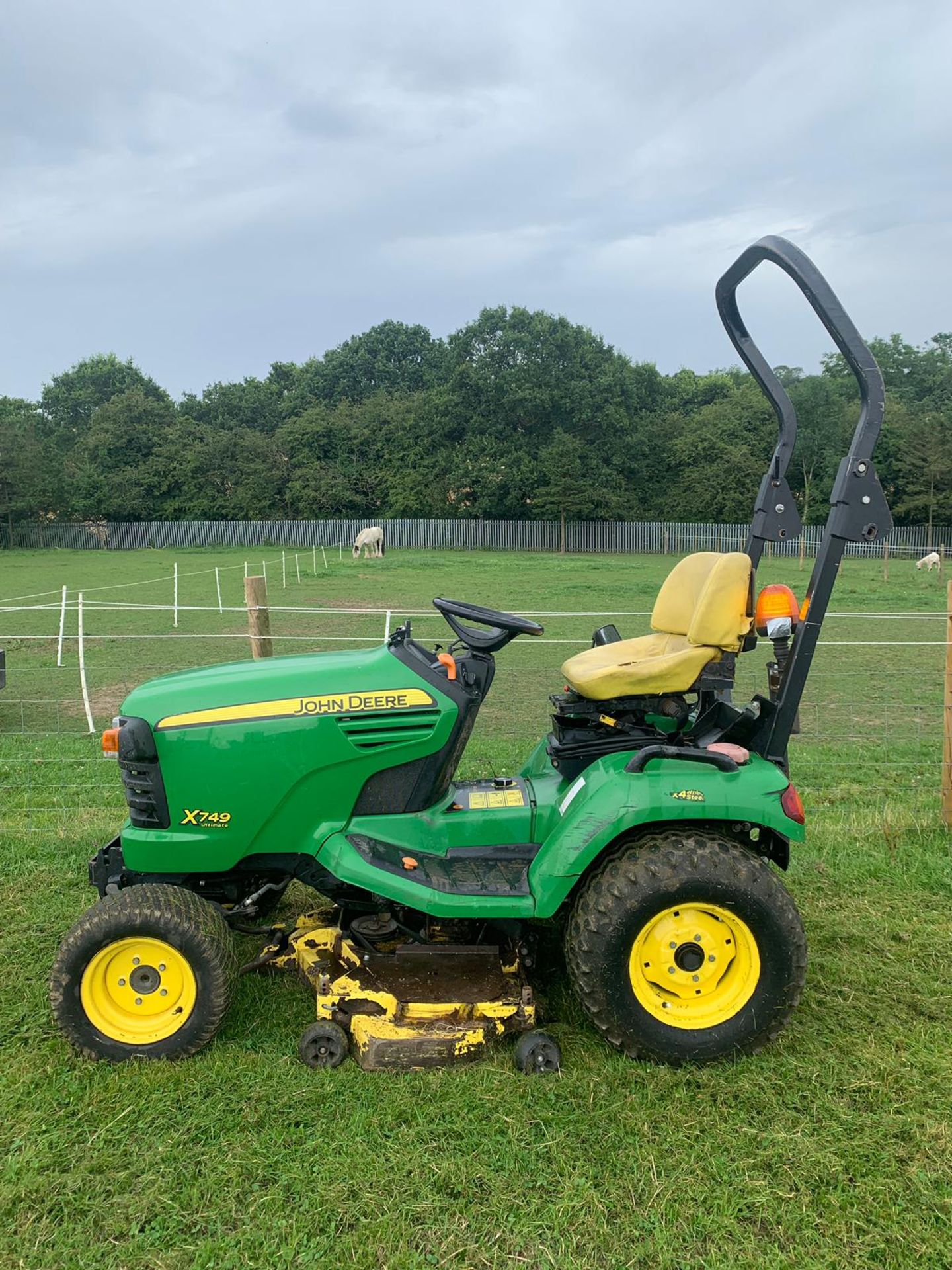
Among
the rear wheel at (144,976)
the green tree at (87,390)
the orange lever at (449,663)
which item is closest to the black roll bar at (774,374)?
the orange lever at (449,663)

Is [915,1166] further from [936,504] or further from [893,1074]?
[936,504]

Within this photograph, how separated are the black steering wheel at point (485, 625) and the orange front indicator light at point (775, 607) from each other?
751mm

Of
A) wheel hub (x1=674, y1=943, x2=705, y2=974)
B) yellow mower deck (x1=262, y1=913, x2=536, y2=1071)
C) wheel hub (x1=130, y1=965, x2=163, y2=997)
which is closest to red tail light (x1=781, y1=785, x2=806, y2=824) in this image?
wheel hub (x1=674, y1=943, x2=705, y2=974)

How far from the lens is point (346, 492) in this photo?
44.6 m

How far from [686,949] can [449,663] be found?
1214mm

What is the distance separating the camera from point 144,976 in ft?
9.45

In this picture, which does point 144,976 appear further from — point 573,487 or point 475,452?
point 475,452

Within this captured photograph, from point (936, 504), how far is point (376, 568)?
26.0 meters

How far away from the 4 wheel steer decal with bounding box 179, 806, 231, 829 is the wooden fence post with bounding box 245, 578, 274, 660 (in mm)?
2652

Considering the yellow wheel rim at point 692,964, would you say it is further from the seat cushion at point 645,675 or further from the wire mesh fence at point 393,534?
the wire mesh fence at point 393,534

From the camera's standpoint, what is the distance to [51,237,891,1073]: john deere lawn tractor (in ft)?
9.21

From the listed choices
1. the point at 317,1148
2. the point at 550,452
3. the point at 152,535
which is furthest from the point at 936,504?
the point at 317,1148

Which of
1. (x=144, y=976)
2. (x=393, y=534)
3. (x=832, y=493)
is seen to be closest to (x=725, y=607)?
(x=832, y=493)

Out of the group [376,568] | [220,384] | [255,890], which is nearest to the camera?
[255,890]
